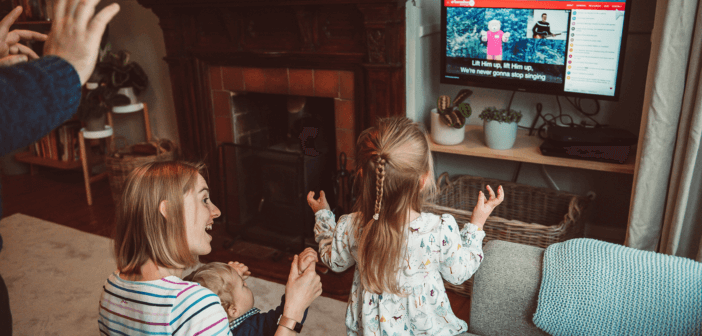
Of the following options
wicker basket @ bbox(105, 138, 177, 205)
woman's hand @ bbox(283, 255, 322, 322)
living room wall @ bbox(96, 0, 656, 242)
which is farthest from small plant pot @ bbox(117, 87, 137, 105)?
woman's hand @ bbox(283, 255, 322, 322)

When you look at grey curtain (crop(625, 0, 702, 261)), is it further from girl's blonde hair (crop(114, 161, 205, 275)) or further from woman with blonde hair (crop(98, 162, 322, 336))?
girl's blonde hair (crop(114, 161, 205, 275))

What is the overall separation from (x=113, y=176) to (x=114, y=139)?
0.43 meters

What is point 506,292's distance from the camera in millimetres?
1285

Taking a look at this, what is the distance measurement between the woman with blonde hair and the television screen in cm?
143

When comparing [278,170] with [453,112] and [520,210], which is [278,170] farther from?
[520,210]

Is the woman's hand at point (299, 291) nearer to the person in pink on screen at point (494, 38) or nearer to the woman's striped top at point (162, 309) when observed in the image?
the woman's striped top at point (162, 309)

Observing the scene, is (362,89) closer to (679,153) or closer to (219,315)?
(679,153)

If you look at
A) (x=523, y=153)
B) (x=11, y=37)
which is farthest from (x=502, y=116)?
(x=11, y=37)

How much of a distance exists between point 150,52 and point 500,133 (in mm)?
2290

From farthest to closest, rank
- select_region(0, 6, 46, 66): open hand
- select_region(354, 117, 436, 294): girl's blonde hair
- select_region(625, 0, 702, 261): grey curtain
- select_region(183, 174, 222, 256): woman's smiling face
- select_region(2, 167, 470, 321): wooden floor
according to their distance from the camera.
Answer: select_region(2, 167, 470, 321): wooden floor < select_region(625, 0, 702, 261): grey curtain < select_region(354, 117, 436, 294): girl's blonde hair < select_region(183, 174, 222, 256): woman's smiling face < select_region(0, 6, 46, 66): open hand

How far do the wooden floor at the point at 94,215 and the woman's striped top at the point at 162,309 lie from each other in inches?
50.9

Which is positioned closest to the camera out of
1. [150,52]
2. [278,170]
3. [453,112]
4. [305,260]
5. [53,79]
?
[53,79]

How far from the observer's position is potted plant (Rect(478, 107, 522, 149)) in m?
2.07

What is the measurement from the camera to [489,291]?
4.28 ft
